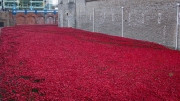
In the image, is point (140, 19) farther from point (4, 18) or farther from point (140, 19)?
point (4, 18)

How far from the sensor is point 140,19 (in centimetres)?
2336

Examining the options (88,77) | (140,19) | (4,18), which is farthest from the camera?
(4,18)

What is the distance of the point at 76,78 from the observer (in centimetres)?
889

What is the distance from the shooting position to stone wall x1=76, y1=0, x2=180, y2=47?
1965 cm

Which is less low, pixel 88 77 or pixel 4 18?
pixel 4 18

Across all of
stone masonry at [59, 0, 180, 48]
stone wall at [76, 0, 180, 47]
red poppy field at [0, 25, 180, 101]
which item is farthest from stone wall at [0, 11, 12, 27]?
red poppy field at [0, 25, 180, 101]

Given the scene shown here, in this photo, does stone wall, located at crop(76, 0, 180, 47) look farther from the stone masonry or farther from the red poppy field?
the red poppy field

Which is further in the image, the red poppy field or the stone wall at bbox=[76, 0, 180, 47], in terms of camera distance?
the stone wall at bbox=[76, 0, 180, 47]

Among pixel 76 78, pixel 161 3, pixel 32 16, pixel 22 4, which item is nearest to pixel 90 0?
pixel 161 3

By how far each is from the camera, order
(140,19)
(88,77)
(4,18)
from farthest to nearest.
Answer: (4,18)
(140,19)
(88,77)

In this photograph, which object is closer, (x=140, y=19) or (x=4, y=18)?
(x=140, y=19)

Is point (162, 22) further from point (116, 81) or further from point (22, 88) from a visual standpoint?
point (22, 88)

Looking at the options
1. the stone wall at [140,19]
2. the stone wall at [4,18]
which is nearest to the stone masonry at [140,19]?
the stone wall at [140,19]

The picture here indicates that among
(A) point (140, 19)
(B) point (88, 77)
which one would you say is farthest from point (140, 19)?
(B) point (88, 77)
